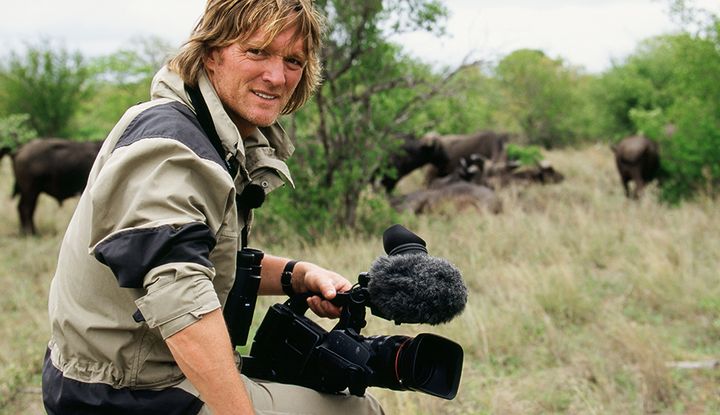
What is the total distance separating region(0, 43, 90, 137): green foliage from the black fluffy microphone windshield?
18707 mm

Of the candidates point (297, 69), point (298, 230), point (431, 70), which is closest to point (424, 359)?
point (297, 69)

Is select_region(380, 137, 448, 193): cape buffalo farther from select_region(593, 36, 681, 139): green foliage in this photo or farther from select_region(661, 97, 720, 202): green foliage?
select_region(593, 36, 681, 139): green foliage

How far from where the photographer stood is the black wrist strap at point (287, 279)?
111 inches

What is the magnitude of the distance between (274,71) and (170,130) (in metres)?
0.44

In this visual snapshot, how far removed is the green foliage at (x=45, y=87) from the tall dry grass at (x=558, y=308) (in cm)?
921

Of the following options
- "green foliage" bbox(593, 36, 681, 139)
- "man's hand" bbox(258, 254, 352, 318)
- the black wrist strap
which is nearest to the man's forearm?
"man's hand" bbox(258, 254, 352, 318)

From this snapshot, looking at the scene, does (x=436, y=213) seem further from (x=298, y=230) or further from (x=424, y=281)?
(x=424, y=281)

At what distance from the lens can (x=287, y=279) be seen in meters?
2.83

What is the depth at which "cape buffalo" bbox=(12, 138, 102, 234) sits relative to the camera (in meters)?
11.9

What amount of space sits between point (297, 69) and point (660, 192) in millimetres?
10634

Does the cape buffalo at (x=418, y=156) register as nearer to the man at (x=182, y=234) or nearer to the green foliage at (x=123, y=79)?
the green foliage at (x=123, y=79)

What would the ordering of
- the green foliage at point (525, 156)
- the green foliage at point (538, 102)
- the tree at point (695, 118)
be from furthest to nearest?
the green foliage at point (538, 102) < the green foliage at point (525, 156) < the tree at point (695, 118)

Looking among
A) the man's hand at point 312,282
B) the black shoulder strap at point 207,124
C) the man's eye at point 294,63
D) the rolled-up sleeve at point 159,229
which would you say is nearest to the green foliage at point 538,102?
the man's hand at point 312,282

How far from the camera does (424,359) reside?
2.40 meters
